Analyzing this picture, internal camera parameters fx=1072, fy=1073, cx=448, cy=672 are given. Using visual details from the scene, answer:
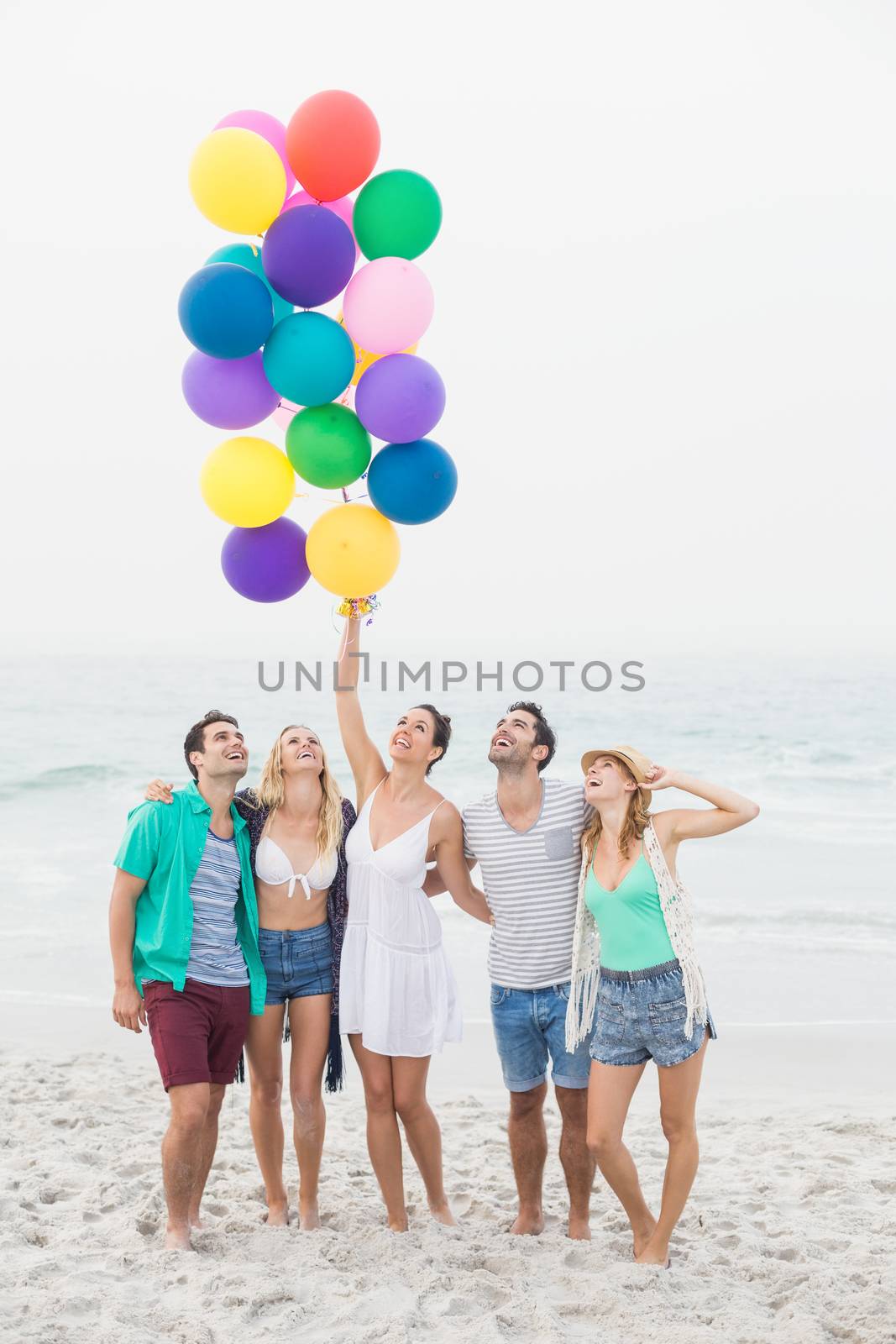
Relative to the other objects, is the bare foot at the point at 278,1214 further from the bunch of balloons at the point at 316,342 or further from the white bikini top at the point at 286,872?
the bunch of balloons at the point at 316,342

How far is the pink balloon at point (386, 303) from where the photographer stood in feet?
12.1

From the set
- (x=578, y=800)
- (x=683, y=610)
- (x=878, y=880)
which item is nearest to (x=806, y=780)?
(x=878, y=880)

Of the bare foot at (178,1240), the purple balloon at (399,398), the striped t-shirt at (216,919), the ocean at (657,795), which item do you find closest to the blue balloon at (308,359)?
the purple balloon at (399,398)

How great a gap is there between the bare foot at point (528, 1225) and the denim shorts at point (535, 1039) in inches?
19.3

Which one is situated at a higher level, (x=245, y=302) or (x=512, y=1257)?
(x=245, y=302)

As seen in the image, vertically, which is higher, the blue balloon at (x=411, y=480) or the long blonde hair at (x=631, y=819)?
the blue balloon at (x=411, y=480)

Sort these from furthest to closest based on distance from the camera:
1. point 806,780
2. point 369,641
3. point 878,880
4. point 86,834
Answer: point 369,641 < point 806,780 < point 86,834 < point 878,880

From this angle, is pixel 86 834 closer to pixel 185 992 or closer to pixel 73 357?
pixel 185 992

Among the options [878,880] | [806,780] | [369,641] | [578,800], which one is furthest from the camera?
[369,641]

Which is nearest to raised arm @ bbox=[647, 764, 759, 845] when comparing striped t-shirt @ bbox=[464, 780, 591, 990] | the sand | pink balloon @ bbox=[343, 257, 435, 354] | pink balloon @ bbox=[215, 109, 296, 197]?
striped t-shirt @ bbox=[464, 780, 591, 990]

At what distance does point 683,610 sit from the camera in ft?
97.3

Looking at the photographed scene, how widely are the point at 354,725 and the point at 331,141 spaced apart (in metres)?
2.00

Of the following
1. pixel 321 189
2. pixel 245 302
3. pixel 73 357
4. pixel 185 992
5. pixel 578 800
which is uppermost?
pixel 73 357

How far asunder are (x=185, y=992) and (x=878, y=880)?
9147mm
